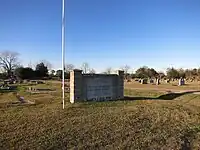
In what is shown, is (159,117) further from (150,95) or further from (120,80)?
(150,95)

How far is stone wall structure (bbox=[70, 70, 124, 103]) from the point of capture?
48.9 ft

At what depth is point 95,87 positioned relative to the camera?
637 inches

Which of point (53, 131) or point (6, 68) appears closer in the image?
point (53, 131)

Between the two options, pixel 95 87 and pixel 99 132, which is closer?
pixel 99 132

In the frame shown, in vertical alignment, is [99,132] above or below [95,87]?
below

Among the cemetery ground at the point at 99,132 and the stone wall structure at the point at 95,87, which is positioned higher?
the stone wall structure at the point at 95,87

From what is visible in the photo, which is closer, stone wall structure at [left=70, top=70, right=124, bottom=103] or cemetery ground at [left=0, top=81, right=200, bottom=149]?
cemetery ground at [left=0, top=81, right=200, bottom=149]

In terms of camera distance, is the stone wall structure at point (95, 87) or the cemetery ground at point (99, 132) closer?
the cemetery ground at point (99, 132)

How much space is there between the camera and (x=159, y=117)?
10.1 m

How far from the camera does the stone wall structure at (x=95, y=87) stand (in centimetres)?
1491

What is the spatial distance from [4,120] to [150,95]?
15066 millimetres

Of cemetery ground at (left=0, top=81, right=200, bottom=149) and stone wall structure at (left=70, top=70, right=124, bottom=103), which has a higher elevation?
stone wall structure at (left=70, top=70, right=124, bottom=103)

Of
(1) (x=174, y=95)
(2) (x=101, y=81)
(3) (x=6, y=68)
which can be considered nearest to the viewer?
(2) (x=101, y=81)

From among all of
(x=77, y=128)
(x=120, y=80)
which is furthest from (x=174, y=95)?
(x=77, y=128)
